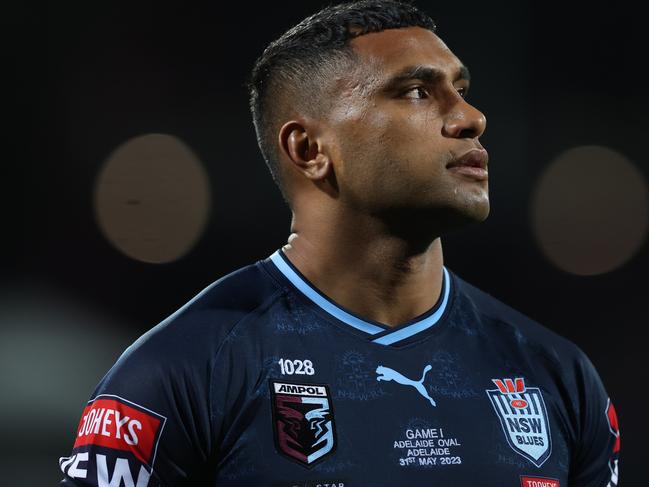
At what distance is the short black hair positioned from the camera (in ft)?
8.59

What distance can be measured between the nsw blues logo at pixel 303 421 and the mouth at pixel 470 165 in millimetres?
674

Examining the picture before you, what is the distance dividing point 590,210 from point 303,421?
542 centimetres

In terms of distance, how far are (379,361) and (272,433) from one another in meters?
0.36

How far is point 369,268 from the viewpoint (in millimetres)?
2492

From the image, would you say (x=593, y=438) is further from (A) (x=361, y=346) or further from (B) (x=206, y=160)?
(B) (x=206, y=160)

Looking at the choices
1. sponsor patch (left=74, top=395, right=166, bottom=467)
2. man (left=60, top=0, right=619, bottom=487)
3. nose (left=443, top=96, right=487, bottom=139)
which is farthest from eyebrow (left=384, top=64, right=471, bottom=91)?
sponsor patch (left=74, top=395, right=166, bottom=467)

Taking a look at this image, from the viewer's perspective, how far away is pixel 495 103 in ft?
23.1

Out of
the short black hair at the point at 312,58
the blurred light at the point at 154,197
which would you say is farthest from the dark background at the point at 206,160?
the short black hair at the point at 312,58

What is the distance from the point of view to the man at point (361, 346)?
7.20 feet

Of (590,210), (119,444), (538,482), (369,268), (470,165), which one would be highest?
(590,210)

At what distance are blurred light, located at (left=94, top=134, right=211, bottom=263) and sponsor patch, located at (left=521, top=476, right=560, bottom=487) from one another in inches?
185

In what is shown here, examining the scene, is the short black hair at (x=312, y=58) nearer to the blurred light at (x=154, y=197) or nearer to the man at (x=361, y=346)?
the man at (x=361, y=346)

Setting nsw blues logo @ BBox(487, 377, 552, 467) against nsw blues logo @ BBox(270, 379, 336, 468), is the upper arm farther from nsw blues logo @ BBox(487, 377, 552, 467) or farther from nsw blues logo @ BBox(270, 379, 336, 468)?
nsw blues logo @ BBox(487, 377, 552, 467)

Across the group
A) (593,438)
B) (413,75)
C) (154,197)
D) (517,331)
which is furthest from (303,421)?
(154,197)
